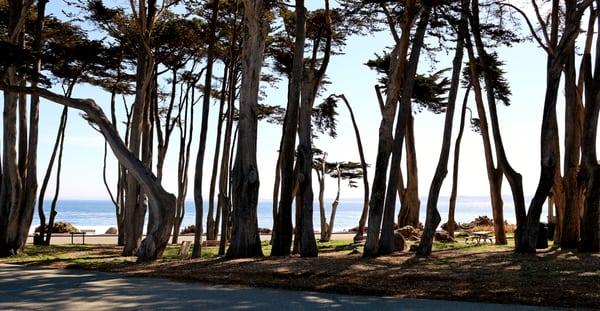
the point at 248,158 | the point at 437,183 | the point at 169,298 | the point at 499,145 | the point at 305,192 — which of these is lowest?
the point at 169,298

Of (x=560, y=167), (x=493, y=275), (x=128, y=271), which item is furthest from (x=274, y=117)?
(x=493, y=275)

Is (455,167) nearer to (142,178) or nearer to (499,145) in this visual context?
(499,145)

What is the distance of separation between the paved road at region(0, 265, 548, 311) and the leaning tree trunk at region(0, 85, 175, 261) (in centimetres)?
405

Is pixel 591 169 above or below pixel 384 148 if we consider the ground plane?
below

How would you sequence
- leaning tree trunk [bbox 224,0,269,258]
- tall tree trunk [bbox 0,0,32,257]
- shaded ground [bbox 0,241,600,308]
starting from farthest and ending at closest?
tall tree trunk [bbox 0,0,32,257] < leaning tree trunk [bbox 224,0,269,258] < shaded ground [bbox 0,241,600,308]

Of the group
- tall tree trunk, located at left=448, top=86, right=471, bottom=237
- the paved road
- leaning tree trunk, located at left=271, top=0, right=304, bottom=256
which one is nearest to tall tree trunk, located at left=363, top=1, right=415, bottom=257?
leaning tree trunk, located at left=271, top=0, right=304, bottom=256

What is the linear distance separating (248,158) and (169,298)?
6.44 meters

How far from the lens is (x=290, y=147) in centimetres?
1492

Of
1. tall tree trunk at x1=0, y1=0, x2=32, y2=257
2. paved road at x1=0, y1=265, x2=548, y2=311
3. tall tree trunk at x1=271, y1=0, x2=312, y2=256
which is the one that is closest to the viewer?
paved road at x1=0, y1=265, x2=548, y2=311

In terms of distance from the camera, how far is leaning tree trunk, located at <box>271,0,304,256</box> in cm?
1473

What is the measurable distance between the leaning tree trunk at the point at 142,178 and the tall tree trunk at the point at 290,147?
102 inches

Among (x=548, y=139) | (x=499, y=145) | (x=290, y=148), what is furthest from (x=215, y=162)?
(x=548, y=139)

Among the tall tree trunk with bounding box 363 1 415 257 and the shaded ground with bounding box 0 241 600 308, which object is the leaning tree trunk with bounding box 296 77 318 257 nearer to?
the shaded ground with bounding box 0 241 600 308

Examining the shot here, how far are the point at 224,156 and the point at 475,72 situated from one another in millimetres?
9716
